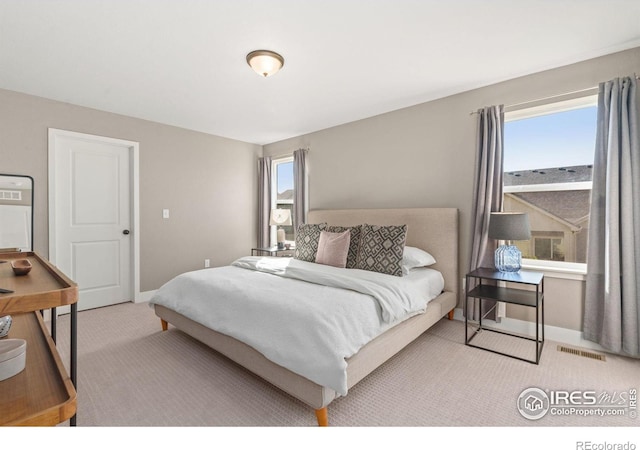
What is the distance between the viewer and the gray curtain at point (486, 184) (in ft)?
9.73

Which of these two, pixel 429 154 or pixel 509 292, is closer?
pixel 509 292

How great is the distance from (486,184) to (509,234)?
625 millimetres

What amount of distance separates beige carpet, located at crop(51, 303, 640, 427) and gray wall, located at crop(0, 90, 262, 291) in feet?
5.35

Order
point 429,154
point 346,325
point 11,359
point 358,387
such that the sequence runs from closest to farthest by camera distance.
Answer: point 11,359 < point 346,325 < point 358,387 < point 429,154

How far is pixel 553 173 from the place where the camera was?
9.34ft

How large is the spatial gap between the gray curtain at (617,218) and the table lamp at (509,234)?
52cm

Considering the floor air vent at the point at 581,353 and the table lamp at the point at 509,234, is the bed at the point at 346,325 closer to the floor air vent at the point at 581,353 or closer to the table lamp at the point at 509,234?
the table lamp at the point at 509,234

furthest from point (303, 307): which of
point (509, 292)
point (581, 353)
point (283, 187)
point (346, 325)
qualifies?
point (283, 187)

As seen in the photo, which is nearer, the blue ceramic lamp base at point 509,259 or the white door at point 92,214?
the blue ceramic lamp base at point 509,259

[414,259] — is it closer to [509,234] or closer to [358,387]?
[509,234]

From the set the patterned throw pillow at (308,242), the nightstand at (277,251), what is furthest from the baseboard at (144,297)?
the patterned throw pillow at (308,242)

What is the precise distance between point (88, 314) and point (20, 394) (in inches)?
131

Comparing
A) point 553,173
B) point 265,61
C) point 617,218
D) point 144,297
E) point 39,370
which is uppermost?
point 265,61

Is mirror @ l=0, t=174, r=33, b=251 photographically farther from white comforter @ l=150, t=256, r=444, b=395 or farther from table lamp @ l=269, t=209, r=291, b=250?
table lamp @ l=269, t=209, r=291, b=250
